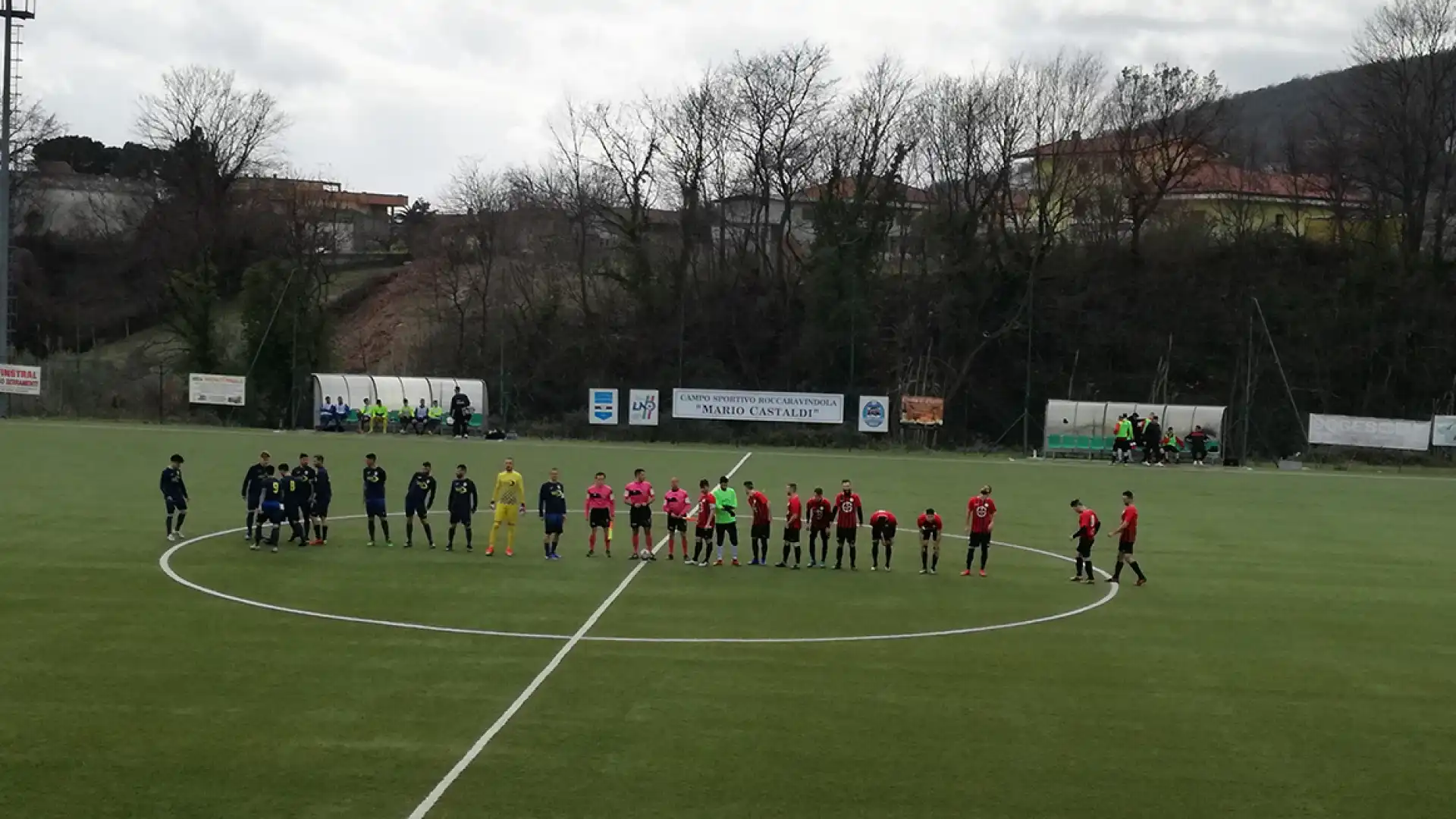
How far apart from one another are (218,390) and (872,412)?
3041 centimetres

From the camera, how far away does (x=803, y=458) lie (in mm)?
47938

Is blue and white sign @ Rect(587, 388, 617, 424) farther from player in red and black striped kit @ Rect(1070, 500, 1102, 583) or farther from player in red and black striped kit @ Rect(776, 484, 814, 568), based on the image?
player in red and black striped kit @ Rect(1070, 500, 1102, 583)

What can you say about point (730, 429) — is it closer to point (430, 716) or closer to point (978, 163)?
point (978, 163)

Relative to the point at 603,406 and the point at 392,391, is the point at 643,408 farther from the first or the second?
the point at 392,391

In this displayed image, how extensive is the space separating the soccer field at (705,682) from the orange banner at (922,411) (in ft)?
94.2

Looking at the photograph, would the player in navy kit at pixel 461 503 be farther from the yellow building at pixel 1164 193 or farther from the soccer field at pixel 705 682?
the yellow building at pixel 1164 193

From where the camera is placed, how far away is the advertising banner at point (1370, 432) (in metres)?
51.4

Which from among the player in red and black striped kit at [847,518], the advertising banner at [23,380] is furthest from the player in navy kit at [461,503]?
the advertising banner at [23,380]

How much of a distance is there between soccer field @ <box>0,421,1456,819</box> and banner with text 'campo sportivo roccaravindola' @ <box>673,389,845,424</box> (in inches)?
1183

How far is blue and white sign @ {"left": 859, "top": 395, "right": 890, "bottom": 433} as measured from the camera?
56344mm

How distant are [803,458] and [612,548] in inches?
945

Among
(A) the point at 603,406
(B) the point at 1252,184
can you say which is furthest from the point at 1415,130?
(A) the point at 603,406

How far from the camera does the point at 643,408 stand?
5703 centimetres

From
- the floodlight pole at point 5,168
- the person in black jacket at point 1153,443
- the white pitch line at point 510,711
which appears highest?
the floodlight pole at point 5,168
